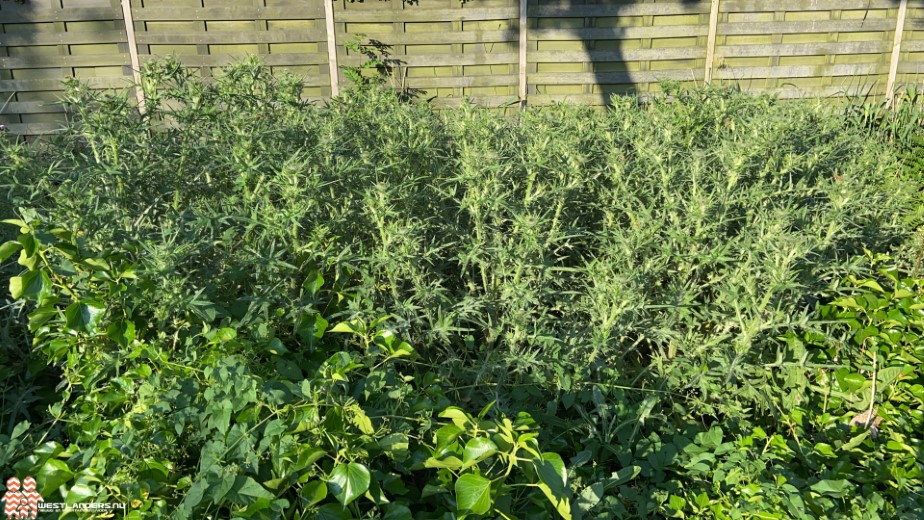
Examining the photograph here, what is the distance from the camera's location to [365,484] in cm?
120

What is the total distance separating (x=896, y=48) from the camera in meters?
6.86

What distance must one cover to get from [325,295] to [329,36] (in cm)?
512

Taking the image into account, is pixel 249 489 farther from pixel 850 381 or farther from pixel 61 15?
pixel 61 15

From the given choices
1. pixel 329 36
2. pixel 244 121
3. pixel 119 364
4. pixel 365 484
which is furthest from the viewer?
pixel 329 36

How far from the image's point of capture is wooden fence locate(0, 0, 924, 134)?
20.5 ft

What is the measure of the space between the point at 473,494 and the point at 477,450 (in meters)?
0.11

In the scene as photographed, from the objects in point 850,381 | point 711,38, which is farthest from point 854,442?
point 711,38

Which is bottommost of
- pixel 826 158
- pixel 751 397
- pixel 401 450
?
pixel 751 397

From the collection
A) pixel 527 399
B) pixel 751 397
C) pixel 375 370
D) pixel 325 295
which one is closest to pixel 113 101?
pixel 325 295

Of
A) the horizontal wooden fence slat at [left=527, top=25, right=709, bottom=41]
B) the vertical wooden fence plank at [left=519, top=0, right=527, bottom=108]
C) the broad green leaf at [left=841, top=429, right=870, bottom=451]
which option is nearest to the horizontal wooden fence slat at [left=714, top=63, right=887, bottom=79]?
the horizontal wooden fence slat at [left=527, top=25, right=709, bottom=41]

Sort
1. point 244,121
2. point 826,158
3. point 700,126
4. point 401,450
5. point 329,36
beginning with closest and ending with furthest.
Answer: point 401,450 < point 244,121 < point 826,158 < point 700,126 < point 329,36

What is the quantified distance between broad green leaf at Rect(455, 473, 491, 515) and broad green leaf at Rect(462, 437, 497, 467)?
6 centimetres

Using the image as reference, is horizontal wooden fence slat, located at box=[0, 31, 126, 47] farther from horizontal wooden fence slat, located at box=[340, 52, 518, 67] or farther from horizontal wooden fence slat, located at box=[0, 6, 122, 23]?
horizontal wooden fence slat, located at box=[340, 52, 518, 67]

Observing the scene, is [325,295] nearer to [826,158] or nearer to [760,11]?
[826,158]
